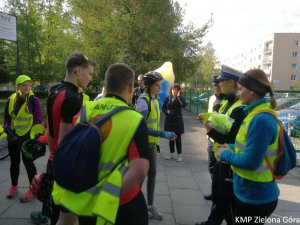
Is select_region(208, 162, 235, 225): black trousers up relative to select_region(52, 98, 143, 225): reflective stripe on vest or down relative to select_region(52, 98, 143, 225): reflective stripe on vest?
down

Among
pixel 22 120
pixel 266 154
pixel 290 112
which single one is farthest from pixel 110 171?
pixel 290 112

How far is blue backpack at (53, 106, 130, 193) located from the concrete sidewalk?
2.48 metres

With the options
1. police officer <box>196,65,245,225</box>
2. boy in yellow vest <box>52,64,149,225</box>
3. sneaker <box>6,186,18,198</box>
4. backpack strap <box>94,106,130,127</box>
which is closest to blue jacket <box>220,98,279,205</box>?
police officer <box>196,65,245,225</box>

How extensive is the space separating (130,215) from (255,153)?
3.48 feet

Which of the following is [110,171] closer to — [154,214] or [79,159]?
[79,159]

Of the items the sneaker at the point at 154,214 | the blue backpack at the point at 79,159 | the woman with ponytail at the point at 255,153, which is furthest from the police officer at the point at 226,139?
the blue backpack at the point at 79,159

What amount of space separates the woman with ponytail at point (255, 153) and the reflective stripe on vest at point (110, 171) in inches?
39.5

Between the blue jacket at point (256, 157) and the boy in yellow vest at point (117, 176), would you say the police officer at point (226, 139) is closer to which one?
the blue jacket at point (256, 157)

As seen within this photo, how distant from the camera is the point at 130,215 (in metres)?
1.84

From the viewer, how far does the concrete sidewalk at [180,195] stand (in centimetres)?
407

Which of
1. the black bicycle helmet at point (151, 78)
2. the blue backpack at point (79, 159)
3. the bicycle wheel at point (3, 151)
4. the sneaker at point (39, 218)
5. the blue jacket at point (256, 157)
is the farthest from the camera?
the bicycle wheel at point (3, 151)

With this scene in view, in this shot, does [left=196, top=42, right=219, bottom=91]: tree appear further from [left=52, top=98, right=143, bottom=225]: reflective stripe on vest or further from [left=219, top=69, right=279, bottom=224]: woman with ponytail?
[left=52, top=98, right=143, bottom=225]: reflective stripe on vest

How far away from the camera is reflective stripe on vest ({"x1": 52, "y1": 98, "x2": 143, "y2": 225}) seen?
1.69 meters

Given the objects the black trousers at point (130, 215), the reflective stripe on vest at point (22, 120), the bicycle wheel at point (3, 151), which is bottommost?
the bicycle wheel at point (3, 151)
